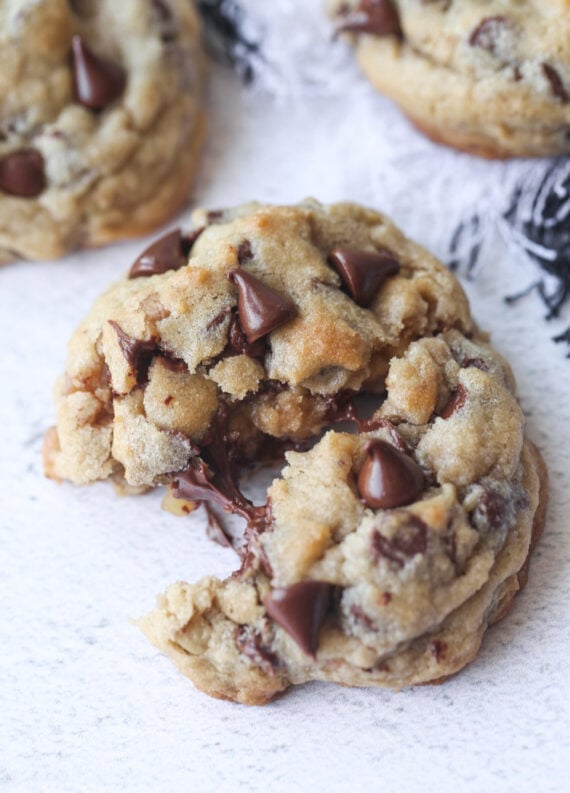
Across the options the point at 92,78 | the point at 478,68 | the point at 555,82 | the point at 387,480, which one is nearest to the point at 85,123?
the point at 92,78

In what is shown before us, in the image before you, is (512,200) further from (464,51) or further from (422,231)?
(464,51)

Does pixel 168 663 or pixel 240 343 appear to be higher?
pixel 240 343

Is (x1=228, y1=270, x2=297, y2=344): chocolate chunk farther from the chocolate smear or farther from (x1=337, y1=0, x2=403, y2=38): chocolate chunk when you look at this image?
(x1=337, y1=0, x2=403, y2=38): chocolate chunk

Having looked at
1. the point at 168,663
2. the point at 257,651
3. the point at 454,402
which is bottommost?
the point at 168,663

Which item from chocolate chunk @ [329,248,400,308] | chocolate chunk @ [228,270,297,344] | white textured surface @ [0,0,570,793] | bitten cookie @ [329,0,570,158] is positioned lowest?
white textured surface @ [0,0,570,793]

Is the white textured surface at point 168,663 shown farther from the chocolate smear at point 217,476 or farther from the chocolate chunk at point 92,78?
the chocolate chunk at point 92,78

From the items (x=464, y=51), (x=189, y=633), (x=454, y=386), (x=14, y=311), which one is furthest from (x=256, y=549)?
(x=464, y=51)

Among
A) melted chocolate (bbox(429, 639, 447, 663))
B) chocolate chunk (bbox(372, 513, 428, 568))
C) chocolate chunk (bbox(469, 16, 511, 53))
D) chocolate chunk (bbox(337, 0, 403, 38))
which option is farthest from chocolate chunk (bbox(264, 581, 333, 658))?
chocolate chunk (bbox(337, 0, 403, 38))

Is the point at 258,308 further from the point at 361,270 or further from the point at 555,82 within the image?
the point at 555,82
